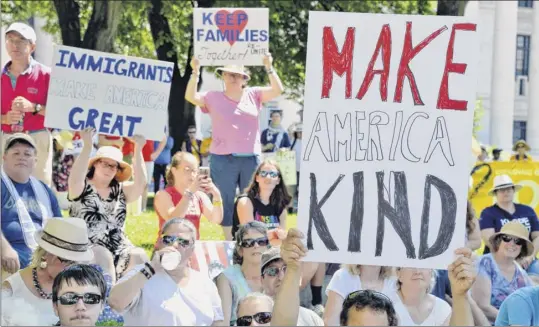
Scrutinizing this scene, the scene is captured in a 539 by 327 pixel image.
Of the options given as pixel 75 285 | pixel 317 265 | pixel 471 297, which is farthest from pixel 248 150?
pixel 75 285

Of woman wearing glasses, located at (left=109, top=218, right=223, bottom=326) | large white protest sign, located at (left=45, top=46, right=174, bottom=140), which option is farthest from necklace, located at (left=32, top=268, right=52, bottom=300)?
large white protest sign, located at (left=45, top=46, right=174, bottom=140)

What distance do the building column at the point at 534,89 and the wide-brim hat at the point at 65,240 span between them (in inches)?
1508

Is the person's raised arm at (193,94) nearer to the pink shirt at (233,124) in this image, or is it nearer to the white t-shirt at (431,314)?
the pink shirt at (233,124)

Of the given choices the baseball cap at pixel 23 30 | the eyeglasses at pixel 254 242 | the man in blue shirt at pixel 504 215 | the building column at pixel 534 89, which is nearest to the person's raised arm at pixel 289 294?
the eyeglasses at pixel 254 242

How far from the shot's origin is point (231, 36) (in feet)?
31.7

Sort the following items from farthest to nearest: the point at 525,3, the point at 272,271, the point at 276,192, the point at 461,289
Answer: the point at 525,3 → the point at 276,192 → the point at 272,271 → the point at 461,289

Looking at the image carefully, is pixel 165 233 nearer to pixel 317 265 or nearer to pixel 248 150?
pixel 317 265

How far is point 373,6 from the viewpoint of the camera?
75.0 feet

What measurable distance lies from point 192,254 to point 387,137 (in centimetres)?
239

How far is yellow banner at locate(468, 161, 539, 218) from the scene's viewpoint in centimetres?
1029

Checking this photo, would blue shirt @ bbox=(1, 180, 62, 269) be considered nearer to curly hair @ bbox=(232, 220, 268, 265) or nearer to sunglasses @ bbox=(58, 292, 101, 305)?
curly hair @ bbox=(232, 220, 268, 265)

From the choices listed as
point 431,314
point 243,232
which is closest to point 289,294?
point 431,314

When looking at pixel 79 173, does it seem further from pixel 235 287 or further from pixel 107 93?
pixel 235 287

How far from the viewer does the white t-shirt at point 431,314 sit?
4.93 metres
